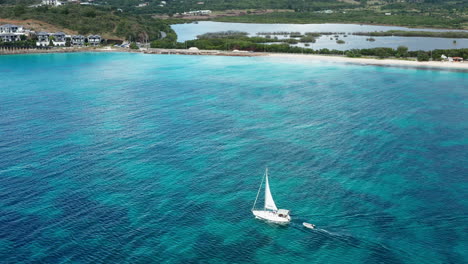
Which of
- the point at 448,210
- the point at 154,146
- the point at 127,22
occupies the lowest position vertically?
the point at 448,210

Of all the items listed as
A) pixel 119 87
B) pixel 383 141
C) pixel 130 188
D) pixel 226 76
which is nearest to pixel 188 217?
pixel 130 188

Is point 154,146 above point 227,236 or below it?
above

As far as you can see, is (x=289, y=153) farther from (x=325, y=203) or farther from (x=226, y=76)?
(x=226, y=76)

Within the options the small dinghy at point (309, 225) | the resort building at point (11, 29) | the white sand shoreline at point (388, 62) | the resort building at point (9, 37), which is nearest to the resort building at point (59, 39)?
the resort building at point (9, 37)

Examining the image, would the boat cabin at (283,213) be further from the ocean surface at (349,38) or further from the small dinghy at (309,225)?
the ocean surface at (349,38)

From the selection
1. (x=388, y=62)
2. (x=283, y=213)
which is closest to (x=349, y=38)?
(x=388, y=62)

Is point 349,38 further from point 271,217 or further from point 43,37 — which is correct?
point 271,217

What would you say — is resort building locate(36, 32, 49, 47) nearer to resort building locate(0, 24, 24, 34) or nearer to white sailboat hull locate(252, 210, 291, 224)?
resort building locate(0, 24, 24, 34)
